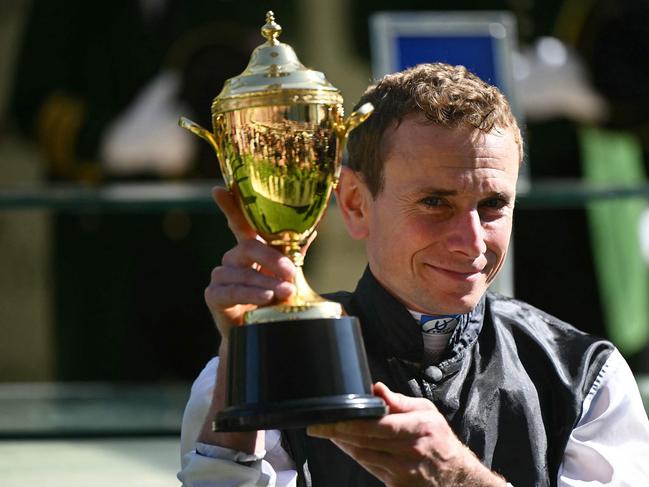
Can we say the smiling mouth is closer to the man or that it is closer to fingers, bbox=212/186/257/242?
the man

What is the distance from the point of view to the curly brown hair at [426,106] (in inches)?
94.3

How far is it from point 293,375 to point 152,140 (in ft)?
11.0

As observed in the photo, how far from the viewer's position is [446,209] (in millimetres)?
2414

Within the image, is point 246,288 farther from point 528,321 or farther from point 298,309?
point 528,321

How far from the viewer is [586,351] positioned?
100 inches

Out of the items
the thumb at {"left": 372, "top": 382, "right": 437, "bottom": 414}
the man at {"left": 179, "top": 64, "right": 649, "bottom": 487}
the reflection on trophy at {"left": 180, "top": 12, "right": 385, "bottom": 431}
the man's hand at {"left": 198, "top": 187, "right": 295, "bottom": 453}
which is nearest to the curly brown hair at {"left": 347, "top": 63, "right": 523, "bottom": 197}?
the man at {"left": 179, "top": 64, "right": 649, "bottom": 487}

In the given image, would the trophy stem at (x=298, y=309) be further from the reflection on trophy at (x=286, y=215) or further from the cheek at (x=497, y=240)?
the cheek at (x=497, y=240)

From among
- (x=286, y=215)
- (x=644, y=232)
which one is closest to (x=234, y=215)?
(x=286, y=215)

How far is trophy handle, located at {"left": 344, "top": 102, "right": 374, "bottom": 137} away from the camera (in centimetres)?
232

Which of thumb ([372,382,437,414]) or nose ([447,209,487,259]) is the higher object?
nose ([447,209,487,259])

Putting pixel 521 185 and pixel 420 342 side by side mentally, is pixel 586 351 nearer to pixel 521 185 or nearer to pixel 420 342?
pixel 420 342

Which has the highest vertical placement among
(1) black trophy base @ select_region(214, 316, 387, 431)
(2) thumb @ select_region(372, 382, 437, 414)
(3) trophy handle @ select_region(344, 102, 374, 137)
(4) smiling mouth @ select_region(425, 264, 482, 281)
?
(3) trophy handle @ select_region(344, 102, 374, 137)

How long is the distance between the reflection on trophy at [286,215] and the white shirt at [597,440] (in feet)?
0.59

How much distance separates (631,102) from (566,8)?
0.64 meters
